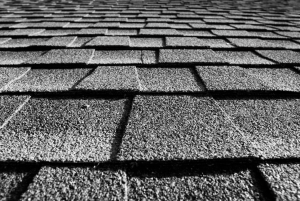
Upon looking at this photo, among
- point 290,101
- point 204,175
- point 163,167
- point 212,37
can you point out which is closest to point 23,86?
point 163,167

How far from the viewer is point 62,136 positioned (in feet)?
2.19

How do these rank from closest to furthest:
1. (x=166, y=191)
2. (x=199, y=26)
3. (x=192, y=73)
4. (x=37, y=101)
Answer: (x=166, y=191), (x=37, y=101), (x=192, y=73), (x=199, y=26)

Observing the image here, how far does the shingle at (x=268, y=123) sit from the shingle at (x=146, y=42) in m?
0.78

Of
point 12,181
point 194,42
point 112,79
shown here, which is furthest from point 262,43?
point 12,181

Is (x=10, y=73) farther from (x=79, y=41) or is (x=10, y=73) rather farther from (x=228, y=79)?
(x=228, y=79)

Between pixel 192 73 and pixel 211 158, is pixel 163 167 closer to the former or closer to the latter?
pixel 211 158

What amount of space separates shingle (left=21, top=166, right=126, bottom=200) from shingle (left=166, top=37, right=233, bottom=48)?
44.0 inches

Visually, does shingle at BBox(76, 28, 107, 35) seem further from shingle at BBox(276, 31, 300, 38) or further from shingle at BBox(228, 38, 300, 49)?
shingle at BBox(276, 31, 300, 38)

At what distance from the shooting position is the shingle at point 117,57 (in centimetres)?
121

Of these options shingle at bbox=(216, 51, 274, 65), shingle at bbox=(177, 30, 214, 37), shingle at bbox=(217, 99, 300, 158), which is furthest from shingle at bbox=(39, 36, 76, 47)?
shingle at bbox=(217, 99, 300, 158)

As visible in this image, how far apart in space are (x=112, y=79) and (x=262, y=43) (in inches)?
47.1

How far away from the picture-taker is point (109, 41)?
152cm

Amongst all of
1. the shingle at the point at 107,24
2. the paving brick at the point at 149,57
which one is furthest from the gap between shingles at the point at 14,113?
the shingle at the point at 107,24

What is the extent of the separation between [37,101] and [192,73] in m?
0.74
